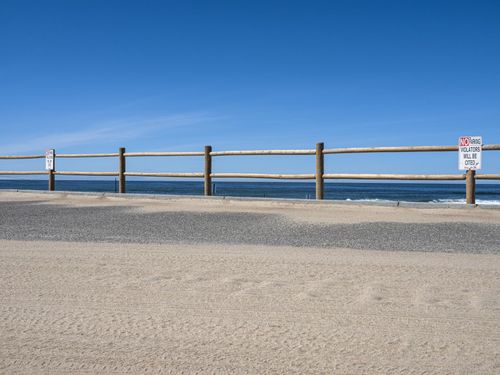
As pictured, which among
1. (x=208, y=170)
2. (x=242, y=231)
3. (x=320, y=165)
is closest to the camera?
(x=242, y=231)

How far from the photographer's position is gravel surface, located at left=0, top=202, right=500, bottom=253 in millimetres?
5211

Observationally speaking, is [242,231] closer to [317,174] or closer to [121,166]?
Result: [317,174]

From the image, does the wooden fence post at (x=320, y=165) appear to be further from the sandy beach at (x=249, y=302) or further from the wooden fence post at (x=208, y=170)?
the sandy beach at (x=249, y=302)

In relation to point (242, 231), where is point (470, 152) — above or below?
above

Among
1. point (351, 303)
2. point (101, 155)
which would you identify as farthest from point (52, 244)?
point (101, 155)

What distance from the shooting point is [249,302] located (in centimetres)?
283

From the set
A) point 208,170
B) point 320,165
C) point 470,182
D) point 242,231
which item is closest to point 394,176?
point 470,182

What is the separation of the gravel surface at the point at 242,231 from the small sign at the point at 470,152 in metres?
2.39

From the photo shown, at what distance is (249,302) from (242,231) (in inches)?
131

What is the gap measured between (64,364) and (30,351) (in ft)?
0.74

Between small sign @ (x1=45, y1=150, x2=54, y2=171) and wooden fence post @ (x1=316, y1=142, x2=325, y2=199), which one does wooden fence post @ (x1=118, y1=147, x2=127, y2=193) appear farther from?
wooden fence post @ (x1=316, y1=142, x2=325, y2=199)

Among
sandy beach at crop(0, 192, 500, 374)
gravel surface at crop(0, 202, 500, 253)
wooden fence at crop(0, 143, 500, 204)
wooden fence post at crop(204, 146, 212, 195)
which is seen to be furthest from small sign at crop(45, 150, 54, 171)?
Answer: sandy beach at crop(0, 192, 500, 374)

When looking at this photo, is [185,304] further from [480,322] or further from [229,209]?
[229,209]

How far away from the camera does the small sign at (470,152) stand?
28.7ft
